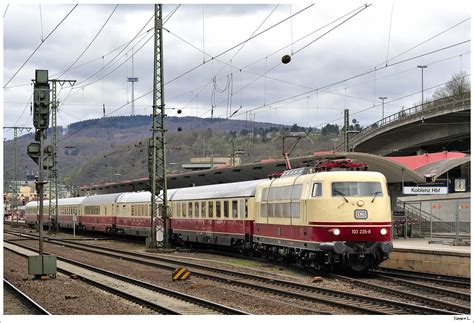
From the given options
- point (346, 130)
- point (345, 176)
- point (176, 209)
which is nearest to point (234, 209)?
point (345, 176)

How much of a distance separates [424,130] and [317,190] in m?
52.3

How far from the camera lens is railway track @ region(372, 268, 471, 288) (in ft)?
70.1

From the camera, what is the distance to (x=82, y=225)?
233ft

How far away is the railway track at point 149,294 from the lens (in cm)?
1719

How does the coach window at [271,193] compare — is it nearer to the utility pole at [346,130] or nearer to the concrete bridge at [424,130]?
the utility pole at [346,130]

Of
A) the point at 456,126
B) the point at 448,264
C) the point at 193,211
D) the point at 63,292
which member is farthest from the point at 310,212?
the point at 456,126

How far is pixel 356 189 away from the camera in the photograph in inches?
926

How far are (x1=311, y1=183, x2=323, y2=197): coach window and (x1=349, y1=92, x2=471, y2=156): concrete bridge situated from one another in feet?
129

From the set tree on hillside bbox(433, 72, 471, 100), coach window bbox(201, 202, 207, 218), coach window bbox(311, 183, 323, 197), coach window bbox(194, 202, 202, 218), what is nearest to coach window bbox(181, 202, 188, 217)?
coach window bbox(194, 202, 202, 218)

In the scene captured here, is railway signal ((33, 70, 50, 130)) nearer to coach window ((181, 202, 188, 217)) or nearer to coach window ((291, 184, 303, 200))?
coach window ((291, 184, 303, 200))

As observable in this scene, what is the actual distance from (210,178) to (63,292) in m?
30.5

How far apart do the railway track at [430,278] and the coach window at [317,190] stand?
3.76 metres

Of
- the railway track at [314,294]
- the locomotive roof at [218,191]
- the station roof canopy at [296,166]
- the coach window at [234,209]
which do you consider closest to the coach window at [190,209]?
the locomotive roof at [218,191]

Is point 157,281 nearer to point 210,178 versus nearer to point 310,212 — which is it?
point 310,212
